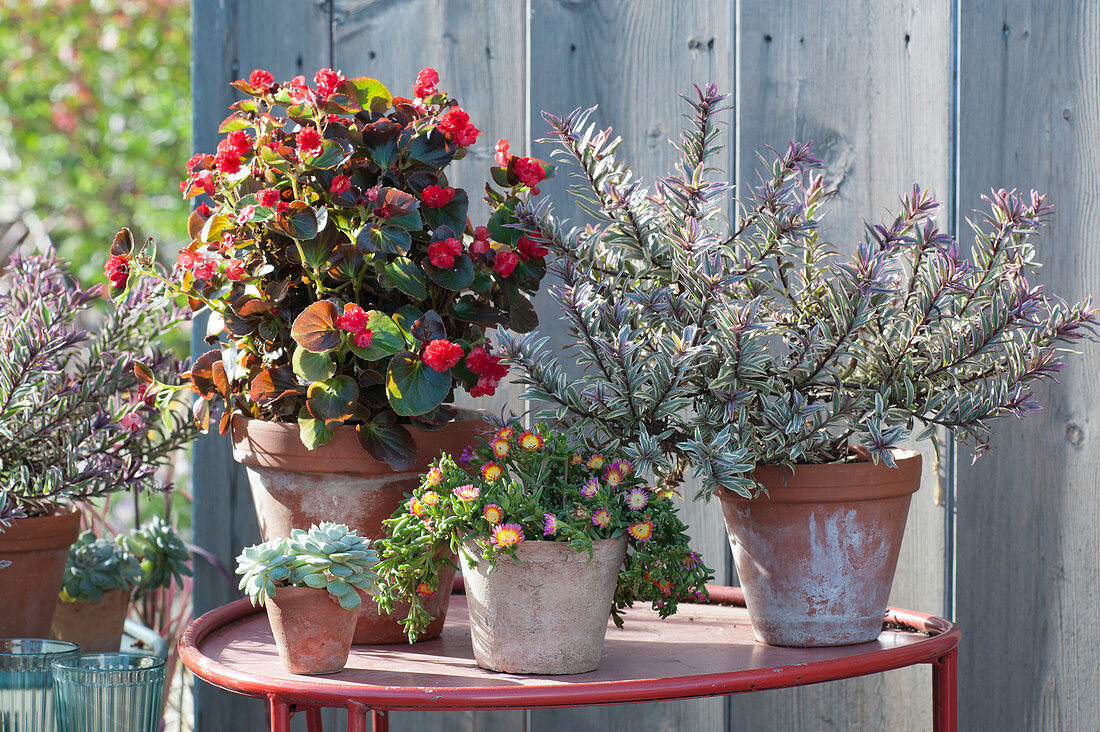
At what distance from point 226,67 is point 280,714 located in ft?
3.52

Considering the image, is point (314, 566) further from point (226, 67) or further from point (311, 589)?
point (226, 67)

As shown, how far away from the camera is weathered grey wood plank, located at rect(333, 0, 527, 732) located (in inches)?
58.2

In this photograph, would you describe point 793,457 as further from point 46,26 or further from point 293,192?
point 46,26

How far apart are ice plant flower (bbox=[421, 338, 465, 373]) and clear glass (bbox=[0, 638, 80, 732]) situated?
539 mm

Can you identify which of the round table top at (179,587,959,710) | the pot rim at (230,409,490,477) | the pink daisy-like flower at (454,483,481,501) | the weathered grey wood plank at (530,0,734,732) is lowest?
the round table top at (179,587,959,710)

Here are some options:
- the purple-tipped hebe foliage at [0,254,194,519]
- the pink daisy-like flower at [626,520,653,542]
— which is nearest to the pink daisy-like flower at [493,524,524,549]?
the pink daisy-like flower at [626,520,653,542]

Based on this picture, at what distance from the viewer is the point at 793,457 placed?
2.98 ft

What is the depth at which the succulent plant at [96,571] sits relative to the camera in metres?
1.34

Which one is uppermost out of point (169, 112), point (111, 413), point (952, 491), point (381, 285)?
point (169, 112)

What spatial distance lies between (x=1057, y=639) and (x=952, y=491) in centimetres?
24

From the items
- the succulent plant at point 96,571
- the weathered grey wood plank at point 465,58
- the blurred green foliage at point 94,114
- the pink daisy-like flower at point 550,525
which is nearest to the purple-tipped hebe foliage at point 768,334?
the pink daisy-like flower at point 550,525

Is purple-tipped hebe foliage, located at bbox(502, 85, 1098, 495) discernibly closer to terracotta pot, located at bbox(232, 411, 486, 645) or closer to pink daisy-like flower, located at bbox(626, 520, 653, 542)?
pink daisy-like flower, located at bbox(626, 520, 653, 542)

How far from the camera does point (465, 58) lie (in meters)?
Answer: 1.49

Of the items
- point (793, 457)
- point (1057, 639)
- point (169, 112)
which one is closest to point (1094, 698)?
point (1057, 639)
